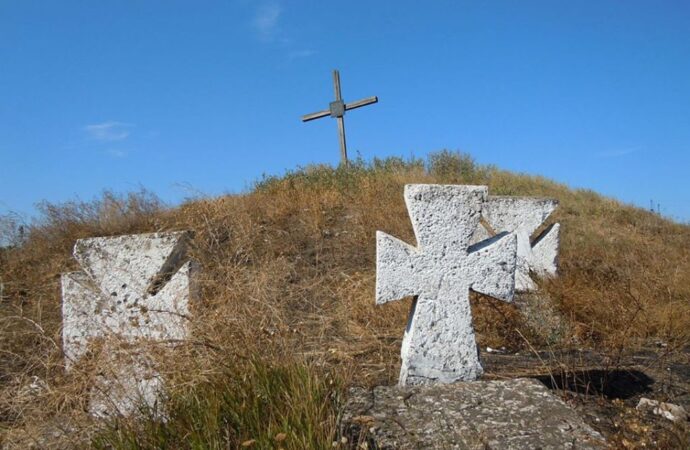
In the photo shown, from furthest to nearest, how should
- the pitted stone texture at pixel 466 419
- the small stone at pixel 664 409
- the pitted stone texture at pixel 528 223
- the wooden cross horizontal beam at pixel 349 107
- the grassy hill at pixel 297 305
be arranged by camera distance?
the wooden cross horizontal beam at pixel 349 107, the pitted stone texture at pixel 528 223, the small stone at pixel 664 409, the grassy hill at pixel 297 305, the pitted stone texture at pixel 466 419

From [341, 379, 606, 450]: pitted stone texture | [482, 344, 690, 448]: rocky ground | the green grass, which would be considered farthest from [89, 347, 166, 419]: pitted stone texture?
[482, 344, 690, 448]: rocky ground

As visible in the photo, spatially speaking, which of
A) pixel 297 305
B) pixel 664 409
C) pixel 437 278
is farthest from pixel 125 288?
pixel 664 409

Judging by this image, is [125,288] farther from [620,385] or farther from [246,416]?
[620,385]

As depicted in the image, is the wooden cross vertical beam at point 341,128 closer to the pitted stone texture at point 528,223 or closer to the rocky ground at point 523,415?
the pitted stone texture at point 528,223

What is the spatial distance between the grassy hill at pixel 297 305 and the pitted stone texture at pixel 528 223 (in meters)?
0.39

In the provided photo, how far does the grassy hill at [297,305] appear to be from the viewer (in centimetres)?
230

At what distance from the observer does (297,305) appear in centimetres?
584

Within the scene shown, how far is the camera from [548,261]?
6.60 meters

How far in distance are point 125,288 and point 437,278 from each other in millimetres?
1786

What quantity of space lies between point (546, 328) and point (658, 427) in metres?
2.19

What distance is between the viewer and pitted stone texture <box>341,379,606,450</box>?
2.12 meters

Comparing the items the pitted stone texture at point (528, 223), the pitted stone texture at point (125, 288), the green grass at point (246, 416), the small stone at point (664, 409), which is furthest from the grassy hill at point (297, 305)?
the small stone at point (664, 409)

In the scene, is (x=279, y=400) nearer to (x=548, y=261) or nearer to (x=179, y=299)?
(x=179, y=299)

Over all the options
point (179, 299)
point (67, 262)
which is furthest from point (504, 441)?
point (67, 262)
